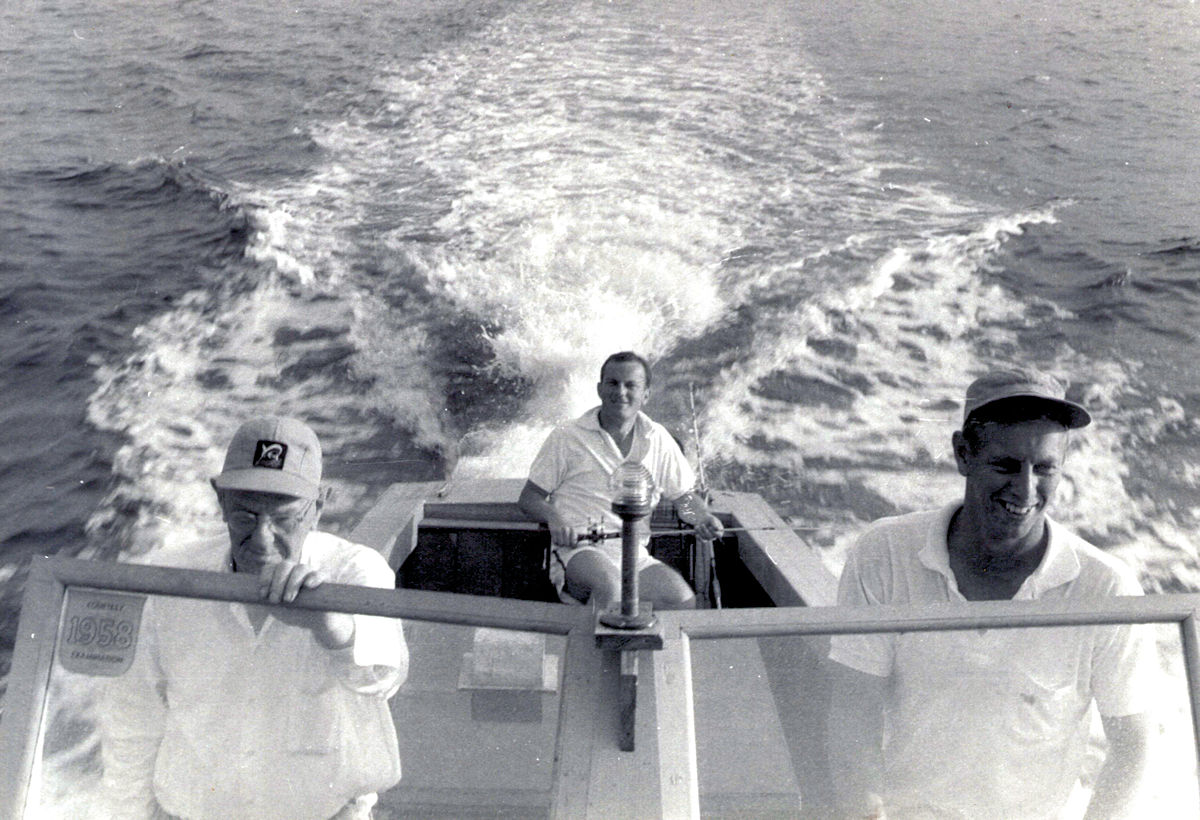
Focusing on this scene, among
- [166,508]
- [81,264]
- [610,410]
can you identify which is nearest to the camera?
[610,410]

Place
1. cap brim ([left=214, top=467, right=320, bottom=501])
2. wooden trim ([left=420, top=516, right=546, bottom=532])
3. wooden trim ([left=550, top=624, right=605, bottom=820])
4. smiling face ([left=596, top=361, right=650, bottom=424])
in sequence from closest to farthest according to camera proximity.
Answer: wooden trim ([left=550, top=624, right=605, bottom=820]), cap brim ([left=214, top=467, right=320, bottom=501]), smiling face ([left=596, top=361, right=650, bottom=424]), wooden trim ([left=420, top=516, right=546, bottom=532])

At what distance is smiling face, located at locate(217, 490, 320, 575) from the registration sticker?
1.01 feet

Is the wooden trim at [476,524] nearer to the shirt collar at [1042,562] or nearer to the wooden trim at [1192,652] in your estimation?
the shirt collar at [1042,562]

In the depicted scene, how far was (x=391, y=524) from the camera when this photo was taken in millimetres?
3877

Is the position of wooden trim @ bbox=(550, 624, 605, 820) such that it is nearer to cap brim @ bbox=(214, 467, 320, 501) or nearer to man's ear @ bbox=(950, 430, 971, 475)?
cap brim @ bbox=(214, 467, 320, 501)

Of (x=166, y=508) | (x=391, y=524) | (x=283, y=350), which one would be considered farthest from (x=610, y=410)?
(x=283, y=350)

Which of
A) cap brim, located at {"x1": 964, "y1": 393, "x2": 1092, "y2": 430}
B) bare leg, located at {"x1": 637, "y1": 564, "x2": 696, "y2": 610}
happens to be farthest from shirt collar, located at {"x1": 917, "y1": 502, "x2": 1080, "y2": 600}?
bare leg, located at {"x1": 637, "y1": 564, "x2": 696, "y2": 610}

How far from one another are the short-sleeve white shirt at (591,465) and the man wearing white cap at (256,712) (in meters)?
2.26

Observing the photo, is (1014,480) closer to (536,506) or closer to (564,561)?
(564,561)

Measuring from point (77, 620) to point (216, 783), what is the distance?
0.25m

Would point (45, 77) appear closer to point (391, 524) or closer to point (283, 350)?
point (283, 350)

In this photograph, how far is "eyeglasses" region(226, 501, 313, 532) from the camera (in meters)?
1.66

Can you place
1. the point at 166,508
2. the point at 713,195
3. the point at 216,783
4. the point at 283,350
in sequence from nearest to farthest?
1. the point at 216,783
2. the point at 166,508
3. the point at 283,350
4. the point at 713,195

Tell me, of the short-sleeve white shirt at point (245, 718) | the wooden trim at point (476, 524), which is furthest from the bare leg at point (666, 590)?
the short-sleeve white shirt at point (245, 718)
